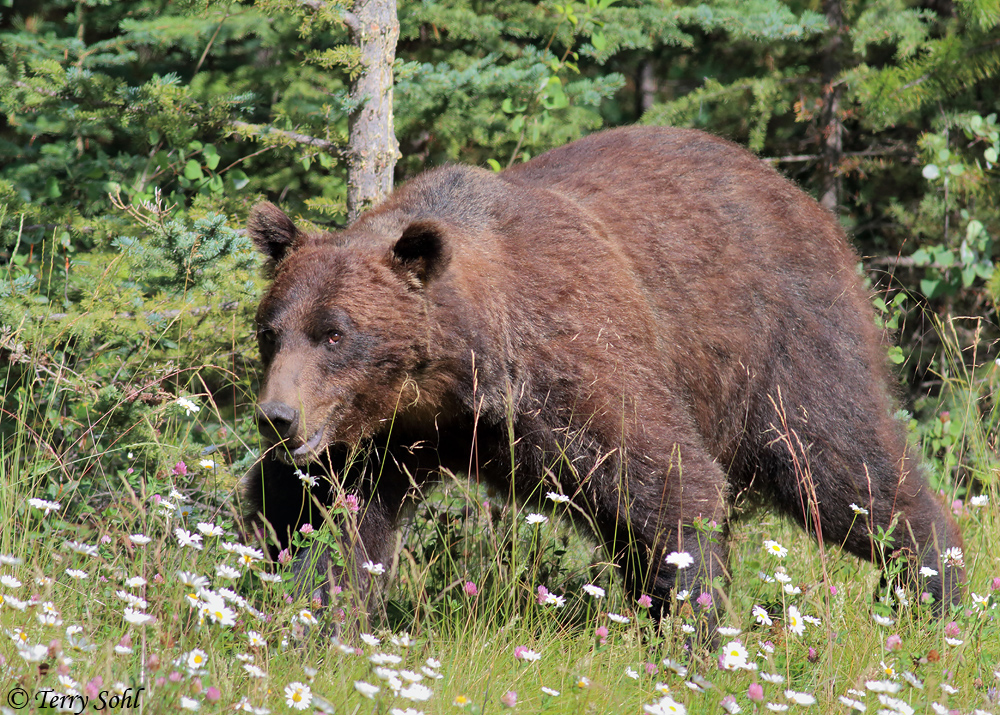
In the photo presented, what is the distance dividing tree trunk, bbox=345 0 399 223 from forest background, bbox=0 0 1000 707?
0.11 m

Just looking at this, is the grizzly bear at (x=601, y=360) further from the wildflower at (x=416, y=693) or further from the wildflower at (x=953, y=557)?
the wildflower at (x=416, y=693)

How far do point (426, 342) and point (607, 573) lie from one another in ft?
4.59

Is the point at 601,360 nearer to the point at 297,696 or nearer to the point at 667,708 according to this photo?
the point at 667,708

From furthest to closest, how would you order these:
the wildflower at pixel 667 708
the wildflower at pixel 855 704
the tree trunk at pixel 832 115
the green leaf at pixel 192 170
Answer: the tree trunk at pixel 832 115 < the green leaf at pixel 192 170 < the wildflower at pixel 855 704 < the wildflower at pixel 667 708

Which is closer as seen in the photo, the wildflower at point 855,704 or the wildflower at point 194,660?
the wildflower at point 194,660

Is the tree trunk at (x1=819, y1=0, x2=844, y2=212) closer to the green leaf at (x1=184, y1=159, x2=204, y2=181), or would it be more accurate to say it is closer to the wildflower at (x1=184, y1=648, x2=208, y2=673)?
the green leaf at (x1=184, y1=159, x2=204, y2=181)

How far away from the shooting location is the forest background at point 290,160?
4.64 metres

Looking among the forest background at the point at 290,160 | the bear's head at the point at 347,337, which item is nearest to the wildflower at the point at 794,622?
the forest background at the point at 290,160

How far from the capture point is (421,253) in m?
3.82

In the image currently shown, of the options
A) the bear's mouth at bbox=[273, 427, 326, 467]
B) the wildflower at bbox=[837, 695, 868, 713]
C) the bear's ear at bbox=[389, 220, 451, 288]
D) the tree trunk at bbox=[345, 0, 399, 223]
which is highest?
the tree trunk at bbox=[345, 0, 399, 223]

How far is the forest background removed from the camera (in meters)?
4.64

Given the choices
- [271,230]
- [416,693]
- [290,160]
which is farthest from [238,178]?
[416,693]

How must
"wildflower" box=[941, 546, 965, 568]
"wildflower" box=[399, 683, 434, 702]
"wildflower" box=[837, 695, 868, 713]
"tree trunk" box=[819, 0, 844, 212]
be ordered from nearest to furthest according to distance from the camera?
"wildflower" box=[399, 683, 434, 702]
"wildflower" box=[837, 695, 868, 713]
"wildflower" box=[941, 546, 965, 568]
"tree trunk" box=[819, 0, 844, 212]

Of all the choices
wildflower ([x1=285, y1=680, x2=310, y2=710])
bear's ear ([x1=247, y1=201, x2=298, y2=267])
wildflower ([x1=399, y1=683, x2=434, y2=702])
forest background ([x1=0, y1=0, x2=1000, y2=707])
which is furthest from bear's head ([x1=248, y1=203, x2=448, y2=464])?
wildflower ([x1=399, y1=683, x2=434, y2=702])
